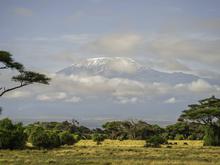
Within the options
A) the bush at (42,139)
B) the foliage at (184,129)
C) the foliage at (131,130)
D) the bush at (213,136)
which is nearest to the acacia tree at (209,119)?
the bush at (213,136)

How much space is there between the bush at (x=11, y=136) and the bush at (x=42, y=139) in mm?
1218

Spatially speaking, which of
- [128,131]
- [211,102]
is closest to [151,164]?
[211,102]

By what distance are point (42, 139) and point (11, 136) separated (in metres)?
4.23

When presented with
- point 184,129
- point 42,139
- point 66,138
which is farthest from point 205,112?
point 184,129

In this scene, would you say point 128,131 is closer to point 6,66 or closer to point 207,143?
point 207,143

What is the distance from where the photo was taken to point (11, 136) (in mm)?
50125

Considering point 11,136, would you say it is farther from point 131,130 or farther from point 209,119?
point 131,130

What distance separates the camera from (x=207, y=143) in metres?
62.3

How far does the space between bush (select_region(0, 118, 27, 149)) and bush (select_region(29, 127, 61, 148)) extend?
1.22 m

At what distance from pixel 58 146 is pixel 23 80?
16.7m

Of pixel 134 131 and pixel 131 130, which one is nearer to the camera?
pixel 134 131

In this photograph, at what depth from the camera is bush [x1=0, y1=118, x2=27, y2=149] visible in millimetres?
49906

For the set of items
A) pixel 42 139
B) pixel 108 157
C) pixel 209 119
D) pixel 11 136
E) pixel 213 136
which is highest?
pixel 209 119

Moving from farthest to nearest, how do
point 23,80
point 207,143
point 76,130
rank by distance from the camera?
point 76,130 < point 207,143 < point 23,80
